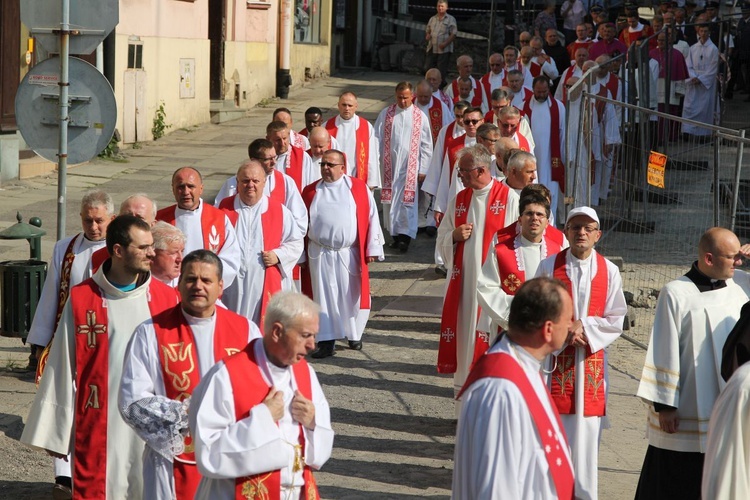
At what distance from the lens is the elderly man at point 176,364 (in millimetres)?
5020

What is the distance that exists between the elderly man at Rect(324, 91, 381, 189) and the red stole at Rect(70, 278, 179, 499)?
770 centimetres

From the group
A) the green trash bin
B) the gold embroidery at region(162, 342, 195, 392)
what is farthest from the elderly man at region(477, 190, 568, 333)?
the green trash bin

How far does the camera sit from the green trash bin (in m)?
9.11

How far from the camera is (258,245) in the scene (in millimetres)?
9266

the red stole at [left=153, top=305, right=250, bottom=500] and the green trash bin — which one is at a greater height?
the red stole at [left=153, top=305, right=250, bottom=500]

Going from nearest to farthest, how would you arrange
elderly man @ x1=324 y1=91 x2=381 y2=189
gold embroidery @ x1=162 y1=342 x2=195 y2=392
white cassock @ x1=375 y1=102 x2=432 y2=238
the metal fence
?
1. gold embroidery @ x1=162 y1=342 x2=195 y2=392
2. the metal fence
3. elderly man @ x1=324 y1=91 x2=381 y2=189
4. white cassock @ x1=375 y1=102 x2=432 y2=238

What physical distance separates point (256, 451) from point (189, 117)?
707 inches

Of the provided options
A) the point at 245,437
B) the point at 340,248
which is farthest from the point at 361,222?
the point at 245,437

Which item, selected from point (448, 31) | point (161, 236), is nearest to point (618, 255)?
point (161, 236)

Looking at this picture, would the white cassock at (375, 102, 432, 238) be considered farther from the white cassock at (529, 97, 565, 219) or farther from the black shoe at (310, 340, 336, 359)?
the black shoe at (310, 340, 336, 359)

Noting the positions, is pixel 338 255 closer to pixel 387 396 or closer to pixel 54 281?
pixel 387 396

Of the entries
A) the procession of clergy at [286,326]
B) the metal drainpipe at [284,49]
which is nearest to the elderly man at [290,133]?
the procession of clergy at [286,326]

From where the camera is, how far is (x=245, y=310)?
30.6 feet

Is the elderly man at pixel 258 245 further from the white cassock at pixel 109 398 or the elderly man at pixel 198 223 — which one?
the white cassock at pixel 109 398
